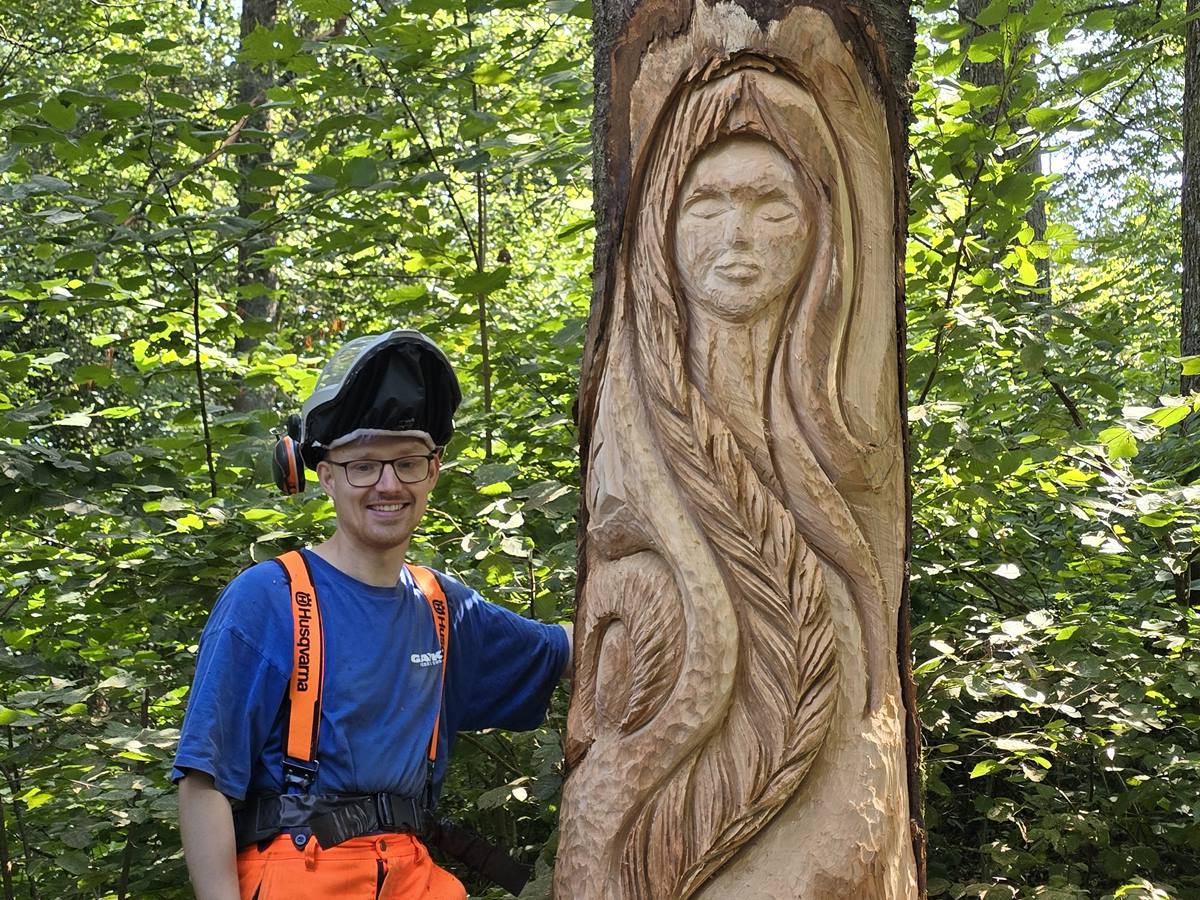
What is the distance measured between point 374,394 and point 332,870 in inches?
37.1

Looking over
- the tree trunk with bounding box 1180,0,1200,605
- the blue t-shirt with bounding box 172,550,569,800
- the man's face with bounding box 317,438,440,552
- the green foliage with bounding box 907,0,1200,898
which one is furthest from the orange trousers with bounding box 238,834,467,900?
the tree trunk with bounding box 1180,0,1200,605

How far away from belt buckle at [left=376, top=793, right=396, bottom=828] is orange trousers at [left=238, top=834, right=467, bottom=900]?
0.07 ft

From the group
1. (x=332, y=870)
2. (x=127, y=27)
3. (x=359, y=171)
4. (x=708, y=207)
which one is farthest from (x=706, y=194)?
(x=127, y=27)

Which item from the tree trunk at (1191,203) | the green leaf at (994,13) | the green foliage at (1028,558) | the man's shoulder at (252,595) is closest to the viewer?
the man's shoulder at (252,595)

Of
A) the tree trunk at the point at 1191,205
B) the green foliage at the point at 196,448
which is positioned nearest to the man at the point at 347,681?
the green foliage at the point at 196,448

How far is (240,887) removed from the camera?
2094 mm

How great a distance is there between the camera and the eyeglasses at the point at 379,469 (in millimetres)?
2334

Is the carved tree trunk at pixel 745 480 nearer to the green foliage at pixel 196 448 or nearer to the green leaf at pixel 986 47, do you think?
the green foliage at pixel 196 448

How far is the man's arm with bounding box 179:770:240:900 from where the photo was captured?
80.1 inches

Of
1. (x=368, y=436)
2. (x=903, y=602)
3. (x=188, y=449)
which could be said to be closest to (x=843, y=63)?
(x=903, y=602)

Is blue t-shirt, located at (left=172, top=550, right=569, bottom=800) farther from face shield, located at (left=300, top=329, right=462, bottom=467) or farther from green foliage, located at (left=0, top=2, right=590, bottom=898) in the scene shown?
green foliage, located at (left=0, top=2, right=590, bottom=898)

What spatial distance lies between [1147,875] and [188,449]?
3.58m

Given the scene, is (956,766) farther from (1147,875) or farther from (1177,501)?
(1177,501)

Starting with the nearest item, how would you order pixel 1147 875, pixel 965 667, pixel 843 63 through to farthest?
pixel 843 63, pixel 965 667, pixel 1147 875
